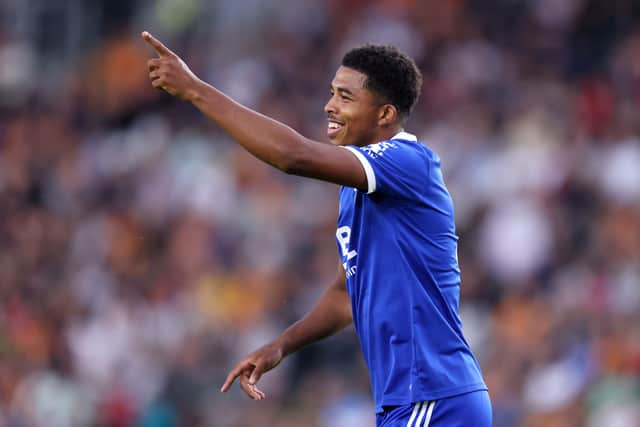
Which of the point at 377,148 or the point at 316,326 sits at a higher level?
the point at 377,148

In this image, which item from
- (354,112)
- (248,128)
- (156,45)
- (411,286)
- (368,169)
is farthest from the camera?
(354,112)

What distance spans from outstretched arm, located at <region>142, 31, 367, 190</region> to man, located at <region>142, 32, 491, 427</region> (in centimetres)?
15

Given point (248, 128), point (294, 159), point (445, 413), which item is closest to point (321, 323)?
point (445, 413)

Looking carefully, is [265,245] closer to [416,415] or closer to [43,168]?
[43,168]

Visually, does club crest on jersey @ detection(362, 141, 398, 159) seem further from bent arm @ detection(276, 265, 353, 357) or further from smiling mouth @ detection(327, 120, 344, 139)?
bent arm @ detection(276, 265, 353, 357)

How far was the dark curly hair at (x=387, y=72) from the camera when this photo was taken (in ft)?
18.6

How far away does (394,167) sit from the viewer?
530 cm

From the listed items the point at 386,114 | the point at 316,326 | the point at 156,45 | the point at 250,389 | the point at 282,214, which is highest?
the point at 156,45

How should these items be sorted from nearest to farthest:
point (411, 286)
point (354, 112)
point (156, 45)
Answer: point (156, 45) → point (411, 286) → point (354, 112)

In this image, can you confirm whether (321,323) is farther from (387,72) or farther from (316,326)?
(387,72)

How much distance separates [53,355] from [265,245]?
217 cm

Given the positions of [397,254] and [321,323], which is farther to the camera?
[321,323]

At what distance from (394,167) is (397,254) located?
371 millimetres

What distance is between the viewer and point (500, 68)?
12.3 m
